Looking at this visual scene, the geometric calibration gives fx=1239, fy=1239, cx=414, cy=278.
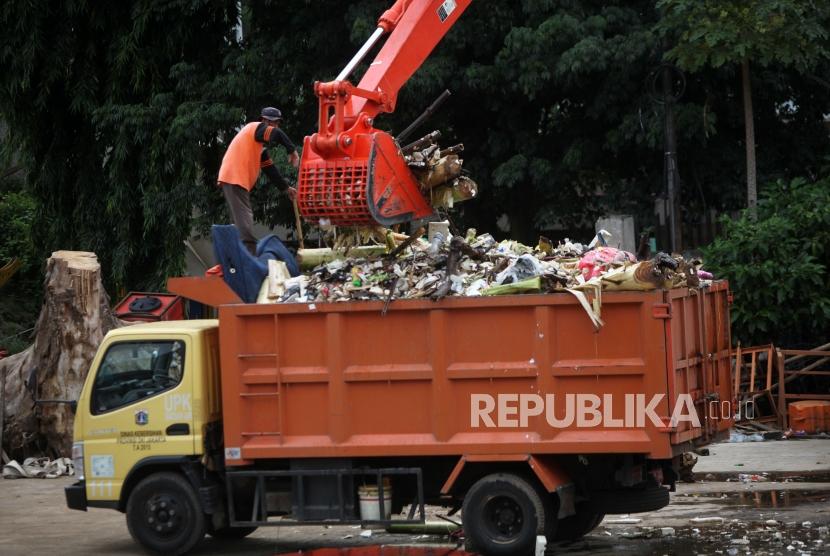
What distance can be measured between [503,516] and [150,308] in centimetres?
829

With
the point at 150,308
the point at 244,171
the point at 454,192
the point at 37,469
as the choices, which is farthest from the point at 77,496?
the point at 150,308

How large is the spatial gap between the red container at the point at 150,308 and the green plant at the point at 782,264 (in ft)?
23.2

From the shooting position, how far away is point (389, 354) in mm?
8805

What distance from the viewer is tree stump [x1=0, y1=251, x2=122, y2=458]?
1506 centimetres

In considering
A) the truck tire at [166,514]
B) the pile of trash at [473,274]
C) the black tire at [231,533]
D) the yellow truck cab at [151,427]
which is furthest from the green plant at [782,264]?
the truck tire at [166,514]

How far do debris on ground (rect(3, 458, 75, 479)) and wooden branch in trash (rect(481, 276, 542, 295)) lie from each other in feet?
26.4

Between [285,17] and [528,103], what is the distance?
4246mm

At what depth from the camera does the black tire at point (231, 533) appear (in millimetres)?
10391

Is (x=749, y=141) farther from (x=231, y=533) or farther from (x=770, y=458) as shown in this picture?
(x=231, y=533)

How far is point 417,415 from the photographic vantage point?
8789 mm

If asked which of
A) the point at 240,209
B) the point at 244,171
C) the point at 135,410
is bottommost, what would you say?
the point at 135,410

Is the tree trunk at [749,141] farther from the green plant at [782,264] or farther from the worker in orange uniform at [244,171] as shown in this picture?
the worker in orange uniform at [244,171]

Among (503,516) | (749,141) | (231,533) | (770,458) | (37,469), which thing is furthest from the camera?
(749,141)

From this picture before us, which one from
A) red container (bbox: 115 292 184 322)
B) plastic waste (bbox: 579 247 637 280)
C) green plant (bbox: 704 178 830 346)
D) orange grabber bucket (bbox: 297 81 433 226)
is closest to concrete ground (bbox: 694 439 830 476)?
green plant (bbox: 704 178 830 346)
